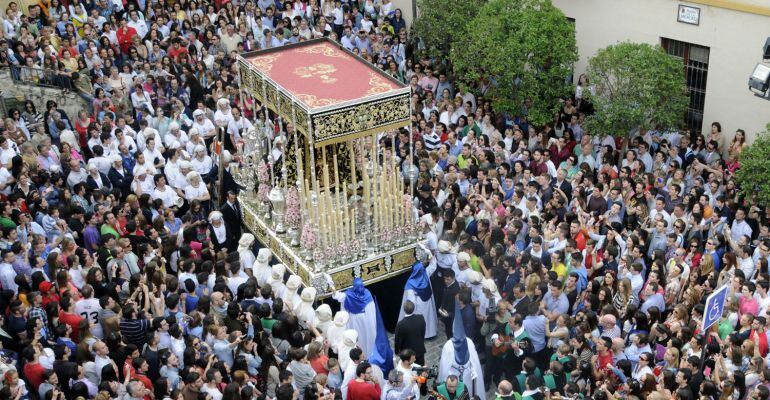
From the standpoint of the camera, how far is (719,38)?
16.0 metres

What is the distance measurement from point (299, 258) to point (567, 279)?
3.66 meters

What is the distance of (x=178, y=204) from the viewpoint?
1453 cm

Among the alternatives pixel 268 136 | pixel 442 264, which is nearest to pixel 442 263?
pixel 442 264

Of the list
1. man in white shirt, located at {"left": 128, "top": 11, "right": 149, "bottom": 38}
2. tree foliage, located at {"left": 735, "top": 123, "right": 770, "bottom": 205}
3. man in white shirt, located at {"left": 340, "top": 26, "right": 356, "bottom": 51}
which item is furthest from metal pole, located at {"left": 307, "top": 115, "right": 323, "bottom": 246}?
man in white shirt, located at {"left": 128, "top": 11, "right": 149, "bottom": 38}

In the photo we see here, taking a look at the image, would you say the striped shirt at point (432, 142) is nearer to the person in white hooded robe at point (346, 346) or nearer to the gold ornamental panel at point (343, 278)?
the gold ornamental panel at point (343, 278)

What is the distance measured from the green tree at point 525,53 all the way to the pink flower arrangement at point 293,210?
517cm

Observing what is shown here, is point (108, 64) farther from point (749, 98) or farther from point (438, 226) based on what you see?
point (749, 98)

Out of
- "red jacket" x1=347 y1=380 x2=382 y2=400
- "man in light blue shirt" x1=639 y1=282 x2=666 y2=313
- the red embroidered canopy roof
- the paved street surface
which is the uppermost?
the red embroidered canopy roof

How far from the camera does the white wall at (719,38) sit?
1555 cm

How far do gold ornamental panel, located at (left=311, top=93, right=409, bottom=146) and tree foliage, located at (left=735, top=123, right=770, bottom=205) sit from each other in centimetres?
507

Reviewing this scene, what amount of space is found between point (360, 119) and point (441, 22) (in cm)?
756

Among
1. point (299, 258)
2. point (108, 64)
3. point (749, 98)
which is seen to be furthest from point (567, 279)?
point (108, 64)

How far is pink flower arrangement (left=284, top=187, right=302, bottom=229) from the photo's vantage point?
13109mm

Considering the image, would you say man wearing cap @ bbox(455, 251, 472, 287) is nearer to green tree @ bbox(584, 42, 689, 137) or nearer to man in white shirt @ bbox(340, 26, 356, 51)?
green tree @ bbox(584, 42, 689, 137)
